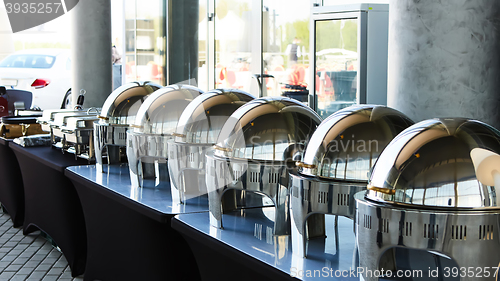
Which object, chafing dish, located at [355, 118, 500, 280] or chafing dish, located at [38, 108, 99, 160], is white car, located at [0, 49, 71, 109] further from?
chafing dish, located at [355, 118, 500, 280]

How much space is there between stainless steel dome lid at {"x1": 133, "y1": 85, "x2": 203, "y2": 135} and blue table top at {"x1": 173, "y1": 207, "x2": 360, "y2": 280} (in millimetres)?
389

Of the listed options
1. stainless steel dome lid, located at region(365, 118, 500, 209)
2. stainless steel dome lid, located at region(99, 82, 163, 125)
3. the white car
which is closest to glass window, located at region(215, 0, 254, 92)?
the white car

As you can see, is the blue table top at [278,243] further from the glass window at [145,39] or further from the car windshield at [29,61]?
the car windshield at [29,61]

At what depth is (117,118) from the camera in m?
1.96

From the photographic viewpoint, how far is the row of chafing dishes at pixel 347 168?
80 centimetres

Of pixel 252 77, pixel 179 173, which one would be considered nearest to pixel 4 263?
pixel 179 173

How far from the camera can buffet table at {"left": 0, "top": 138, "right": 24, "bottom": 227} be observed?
3207 millimetres

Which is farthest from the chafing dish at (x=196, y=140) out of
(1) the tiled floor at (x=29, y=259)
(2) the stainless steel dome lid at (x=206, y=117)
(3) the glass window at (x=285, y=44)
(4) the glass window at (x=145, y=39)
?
(4) the glass window at (x=145, y=39)

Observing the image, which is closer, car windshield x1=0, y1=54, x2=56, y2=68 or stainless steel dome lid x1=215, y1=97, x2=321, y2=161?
stainless steel dome lid x1=215, y1=97, x2=321, y2=161

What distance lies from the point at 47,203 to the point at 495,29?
2.14 m

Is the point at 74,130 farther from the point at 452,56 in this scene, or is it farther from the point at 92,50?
the point at 92,50

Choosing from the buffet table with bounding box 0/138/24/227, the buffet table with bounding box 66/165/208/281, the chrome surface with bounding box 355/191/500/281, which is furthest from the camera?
the buffet table with bounding box 0/138/24/227

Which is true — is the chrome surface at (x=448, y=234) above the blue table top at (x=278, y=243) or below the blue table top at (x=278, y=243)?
above

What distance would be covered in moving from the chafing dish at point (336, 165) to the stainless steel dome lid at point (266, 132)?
0.41ft
